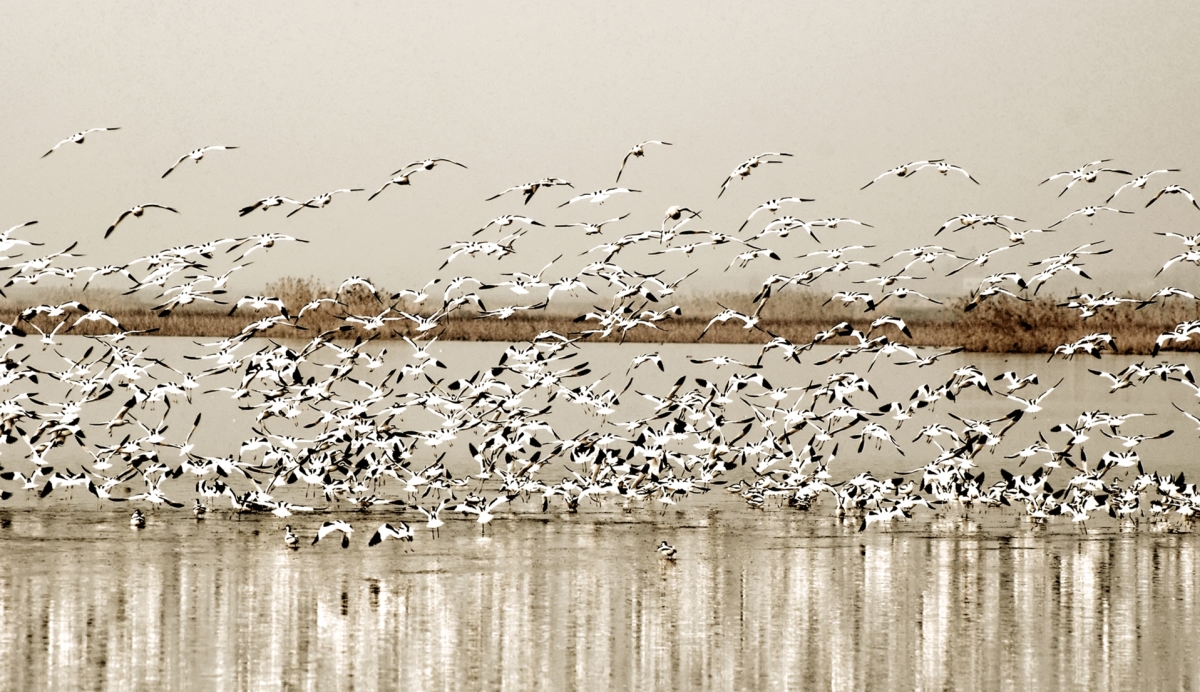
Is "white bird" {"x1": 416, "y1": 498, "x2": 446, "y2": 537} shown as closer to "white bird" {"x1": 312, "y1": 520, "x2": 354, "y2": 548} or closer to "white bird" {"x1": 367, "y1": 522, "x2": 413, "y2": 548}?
"white bird" {"x1": 367, "y1": 522, "x2": 413, "y2": 548}

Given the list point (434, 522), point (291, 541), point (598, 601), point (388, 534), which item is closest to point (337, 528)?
point (388, 534)

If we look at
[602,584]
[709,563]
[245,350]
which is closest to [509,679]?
[602,584]

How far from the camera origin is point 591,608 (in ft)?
51.5

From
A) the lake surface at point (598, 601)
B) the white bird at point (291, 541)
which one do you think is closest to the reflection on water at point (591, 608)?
the lake surface at point (598, 601)

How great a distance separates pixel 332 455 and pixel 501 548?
4.92m

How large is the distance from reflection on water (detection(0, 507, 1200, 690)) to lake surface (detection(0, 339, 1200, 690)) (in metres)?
0.04

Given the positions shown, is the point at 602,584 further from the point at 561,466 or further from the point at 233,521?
the point at 561,466

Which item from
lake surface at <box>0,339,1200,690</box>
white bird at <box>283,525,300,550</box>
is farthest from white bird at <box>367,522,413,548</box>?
white bird at <box>283,525,300,550</box>

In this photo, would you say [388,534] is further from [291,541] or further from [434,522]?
[434,522]

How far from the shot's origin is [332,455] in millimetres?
23062

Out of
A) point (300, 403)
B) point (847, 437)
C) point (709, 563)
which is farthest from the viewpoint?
point (847, 437)

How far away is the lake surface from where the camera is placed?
13.2 metres

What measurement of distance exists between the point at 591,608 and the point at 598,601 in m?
0.37

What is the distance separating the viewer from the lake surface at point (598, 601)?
13219 millimetres
